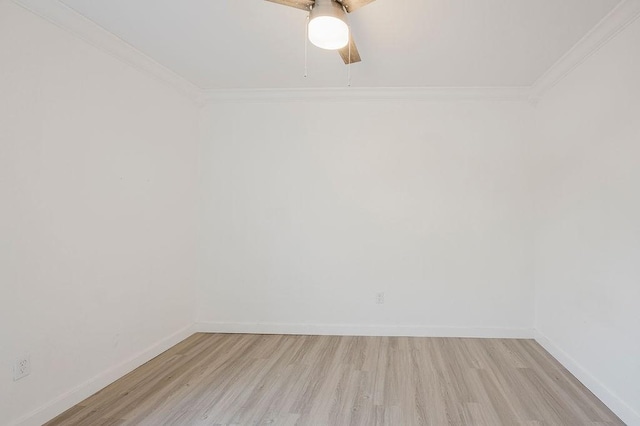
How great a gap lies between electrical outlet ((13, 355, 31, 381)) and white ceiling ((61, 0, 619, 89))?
2178mm

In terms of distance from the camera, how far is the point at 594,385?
2455mm

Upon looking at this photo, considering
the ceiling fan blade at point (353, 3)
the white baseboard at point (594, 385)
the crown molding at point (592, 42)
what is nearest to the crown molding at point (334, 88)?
the crown molding at point (592, 42)

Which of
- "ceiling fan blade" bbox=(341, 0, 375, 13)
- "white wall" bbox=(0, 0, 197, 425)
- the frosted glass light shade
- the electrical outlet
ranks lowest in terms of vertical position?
the electrical outlet

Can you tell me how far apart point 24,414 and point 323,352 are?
7.04 ft

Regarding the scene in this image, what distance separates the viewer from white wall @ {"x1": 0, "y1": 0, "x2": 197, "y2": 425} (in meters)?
1.94

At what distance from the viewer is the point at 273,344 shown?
341 centimetres

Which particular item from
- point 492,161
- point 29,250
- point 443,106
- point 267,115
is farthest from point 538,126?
point 29,250

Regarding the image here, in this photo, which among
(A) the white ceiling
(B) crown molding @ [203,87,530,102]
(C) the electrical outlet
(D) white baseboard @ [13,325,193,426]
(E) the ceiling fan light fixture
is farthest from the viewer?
(B) crown molding @ [203,87,530,102]

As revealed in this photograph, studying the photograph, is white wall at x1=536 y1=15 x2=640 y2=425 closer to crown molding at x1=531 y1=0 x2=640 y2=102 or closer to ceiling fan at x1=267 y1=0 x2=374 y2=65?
crown molding at x1=531 y1=0 x2=640 y2=102

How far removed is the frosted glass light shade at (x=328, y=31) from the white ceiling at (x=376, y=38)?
1.78ft

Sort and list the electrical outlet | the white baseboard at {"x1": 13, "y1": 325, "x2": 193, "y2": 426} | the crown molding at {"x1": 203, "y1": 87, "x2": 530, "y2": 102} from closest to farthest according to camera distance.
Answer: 1. the electrical outlet
2. the white baseboard at {"x1": 13, "y1": 325, "x2": 193, "y2": 426}
3. the crown molding at {"x1": 203, "y1": 87, "x2": 530, "y2": 102}

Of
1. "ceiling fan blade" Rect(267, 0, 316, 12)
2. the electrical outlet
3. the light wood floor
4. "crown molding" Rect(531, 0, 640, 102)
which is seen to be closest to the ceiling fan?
"ceiling fan blade" Rect(267, 0, 316, 12)

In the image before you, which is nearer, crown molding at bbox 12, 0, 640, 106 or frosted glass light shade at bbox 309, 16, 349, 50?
frosted glass light shade at bbox 309, 16, 349, 50

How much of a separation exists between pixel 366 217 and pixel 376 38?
1.78m
